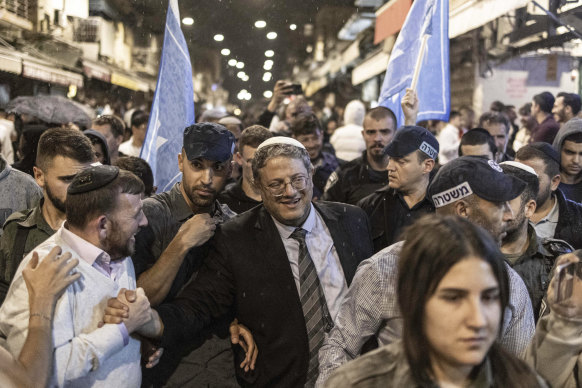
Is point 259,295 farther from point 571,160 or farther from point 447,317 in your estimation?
point 571,160

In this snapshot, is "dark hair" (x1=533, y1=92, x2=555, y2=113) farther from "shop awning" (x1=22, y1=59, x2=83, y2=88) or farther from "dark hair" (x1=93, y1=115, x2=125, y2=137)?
"shop awning" (x1=22, y1=59, x2=83, y2=88)

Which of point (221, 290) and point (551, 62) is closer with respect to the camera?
point (221, 290)

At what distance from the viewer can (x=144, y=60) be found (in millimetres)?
37344

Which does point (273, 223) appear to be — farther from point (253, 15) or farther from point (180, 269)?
point (253, 15)

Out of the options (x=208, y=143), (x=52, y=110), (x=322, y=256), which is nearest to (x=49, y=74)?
(x=52, y=110)

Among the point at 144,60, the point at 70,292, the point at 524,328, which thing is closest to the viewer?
the point at 524,328

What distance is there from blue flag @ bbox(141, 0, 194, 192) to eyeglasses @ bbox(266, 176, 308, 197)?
6.13 feet

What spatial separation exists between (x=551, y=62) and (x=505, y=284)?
15.8m

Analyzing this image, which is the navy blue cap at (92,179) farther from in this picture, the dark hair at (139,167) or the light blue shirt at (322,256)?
the dark hair at (139,167)

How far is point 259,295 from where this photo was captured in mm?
3549

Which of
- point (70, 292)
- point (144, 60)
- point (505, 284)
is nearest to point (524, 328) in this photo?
point (505, 284)

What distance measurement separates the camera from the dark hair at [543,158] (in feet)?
16.1

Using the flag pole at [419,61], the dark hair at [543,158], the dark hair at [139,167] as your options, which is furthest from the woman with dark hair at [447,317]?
the flag pole at [419,61]

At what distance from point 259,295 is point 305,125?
396 cm
